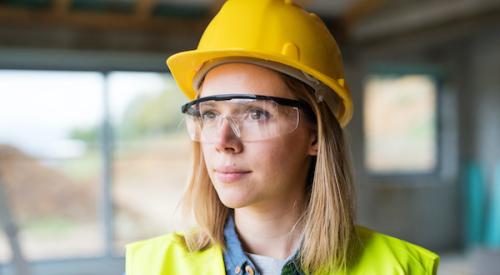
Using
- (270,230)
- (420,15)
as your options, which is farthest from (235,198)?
(420,15)

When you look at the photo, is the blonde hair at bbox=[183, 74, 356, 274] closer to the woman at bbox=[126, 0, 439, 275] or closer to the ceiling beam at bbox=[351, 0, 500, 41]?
the woman at bbox=[126, 0, 439, 275]

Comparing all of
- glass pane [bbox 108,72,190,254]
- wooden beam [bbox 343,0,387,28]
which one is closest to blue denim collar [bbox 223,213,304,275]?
wooden beam [bbox 343,0,387,28]

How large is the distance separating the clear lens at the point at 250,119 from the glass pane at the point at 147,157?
4980 mm

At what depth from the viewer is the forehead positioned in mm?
1198

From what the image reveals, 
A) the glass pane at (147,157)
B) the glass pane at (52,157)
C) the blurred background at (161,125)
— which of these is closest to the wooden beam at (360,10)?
the blurred background at (161,125)

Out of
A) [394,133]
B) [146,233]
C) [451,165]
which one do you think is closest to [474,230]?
[451,165]

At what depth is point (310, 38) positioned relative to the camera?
1.28 metres

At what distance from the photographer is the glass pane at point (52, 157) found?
5.75 m

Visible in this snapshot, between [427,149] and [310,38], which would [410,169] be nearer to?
[427,149]

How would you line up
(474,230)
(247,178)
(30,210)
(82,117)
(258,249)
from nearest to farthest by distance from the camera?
1. (247,178)
2. (258,249)
3. (82,117)
4. (30,210)
5. (474,230)

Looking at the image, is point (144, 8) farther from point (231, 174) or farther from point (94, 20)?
point (231, 174)

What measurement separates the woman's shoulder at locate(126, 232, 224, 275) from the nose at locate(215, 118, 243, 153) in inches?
9.7

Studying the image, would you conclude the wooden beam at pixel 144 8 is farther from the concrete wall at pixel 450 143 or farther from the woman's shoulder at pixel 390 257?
the woman's shoulder at pixel 390 257

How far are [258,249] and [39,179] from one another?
5.57 metres
